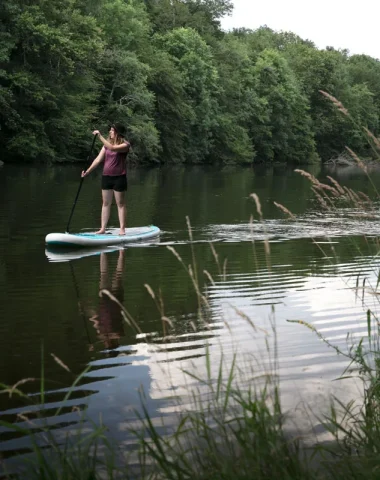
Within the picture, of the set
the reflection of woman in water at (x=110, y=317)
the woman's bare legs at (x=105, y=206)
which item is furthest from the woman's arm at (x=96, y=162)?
the reflection of woman in water at (x=110, y=317)

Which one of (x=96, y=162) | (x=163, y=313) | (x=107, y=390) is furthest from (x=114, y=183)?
(x=163, y=313)

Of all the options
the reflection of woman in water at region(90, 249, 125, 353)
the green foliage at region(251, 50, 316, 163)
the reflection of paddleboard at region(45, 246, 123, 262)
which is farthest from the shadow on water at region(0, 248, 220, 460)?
Result: the green foliage at region(251, 50, 316, 163)

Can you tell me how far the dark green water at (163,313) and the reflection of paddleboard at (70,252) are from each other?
70mm

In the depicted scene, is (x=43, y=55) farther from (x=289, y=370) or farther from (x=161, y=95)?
(x=289, y=370)

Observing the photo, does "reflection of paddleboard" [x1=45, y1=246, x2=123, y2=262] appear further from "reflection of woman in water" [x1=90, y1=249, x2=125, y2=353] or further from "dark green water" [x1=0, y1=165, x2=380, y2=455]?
"reflection of woman in water" [x1=90, y1=249, x2=125, y2=353]

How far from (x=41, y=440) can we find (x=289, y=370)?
6.06 feet

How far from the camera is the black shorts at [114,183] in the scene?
13.7 m

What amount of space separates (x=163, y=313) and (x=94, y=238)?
8.24 metres

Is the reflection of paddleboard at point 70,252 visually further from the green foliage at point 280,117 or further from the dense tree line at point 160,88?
the green foliage at point 280,117

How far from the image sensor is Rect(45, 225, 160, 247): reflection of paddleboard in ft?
41.1

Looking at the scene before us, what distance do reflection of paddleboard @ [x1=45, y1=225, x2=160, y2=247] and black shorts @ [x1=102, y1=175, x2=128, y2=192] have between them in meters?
0.76

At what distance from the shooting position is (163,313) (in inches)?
193

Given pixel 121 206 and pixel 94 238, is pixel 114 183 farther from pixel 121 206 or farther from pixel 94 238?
pixel 94 238

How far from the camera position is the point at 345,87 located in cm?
9612
